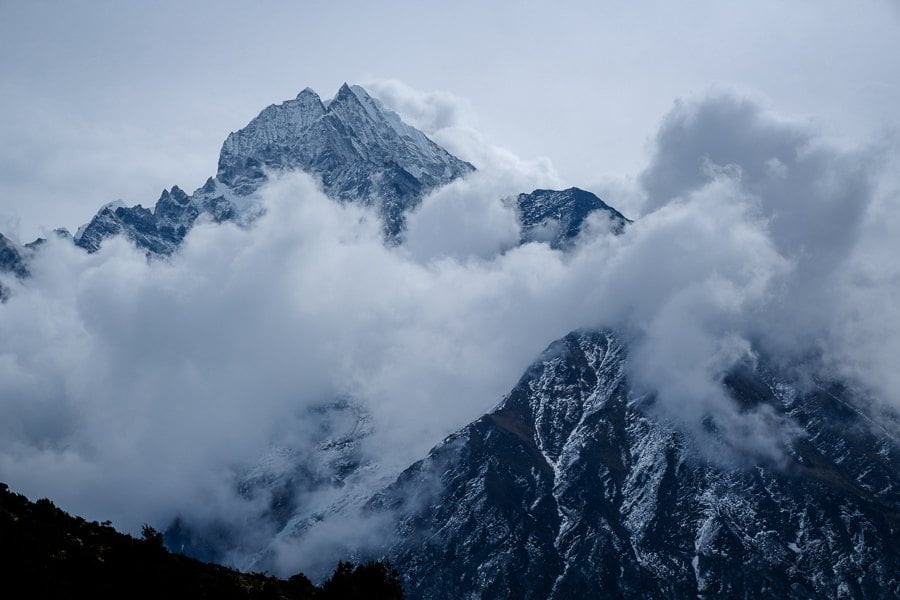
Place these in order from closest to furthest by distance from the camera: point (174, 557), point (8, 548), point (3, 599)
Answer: point (3, 599), point (8, 548), point (174, 557)

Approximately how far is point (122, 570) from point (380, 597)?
32.6m

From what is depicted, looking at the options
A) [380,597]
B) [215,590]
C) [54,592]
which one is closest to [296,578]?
[380,597]

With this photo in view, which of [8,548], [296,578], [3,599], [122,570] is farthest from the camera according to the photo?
[296,578]

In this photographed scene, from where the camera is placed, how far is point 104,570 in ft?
344

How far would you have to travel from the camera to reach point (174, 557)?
117188 millimetres

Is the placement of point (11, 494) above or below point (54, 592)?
above

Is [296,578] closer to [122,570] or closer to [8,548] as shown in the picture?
[122,570]

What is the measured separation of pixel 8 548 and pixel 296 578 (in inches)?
1897

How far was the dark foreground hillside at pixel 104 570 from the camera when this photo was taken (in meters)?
96.4

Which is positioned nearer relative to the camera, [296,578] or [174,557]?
[174,557]

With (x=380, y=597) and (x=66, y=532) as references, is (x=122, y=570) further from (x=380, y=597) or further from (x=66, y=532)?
(x=380, y=597)

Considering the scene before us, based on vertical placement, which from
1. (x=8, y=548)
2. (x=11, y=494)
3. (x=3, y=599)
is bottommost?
(x=3, y=599)

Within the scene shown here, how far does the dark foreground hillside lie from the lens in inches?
3794

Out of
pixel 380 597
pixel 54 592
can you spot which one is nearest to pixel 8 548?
pixel 54 592
